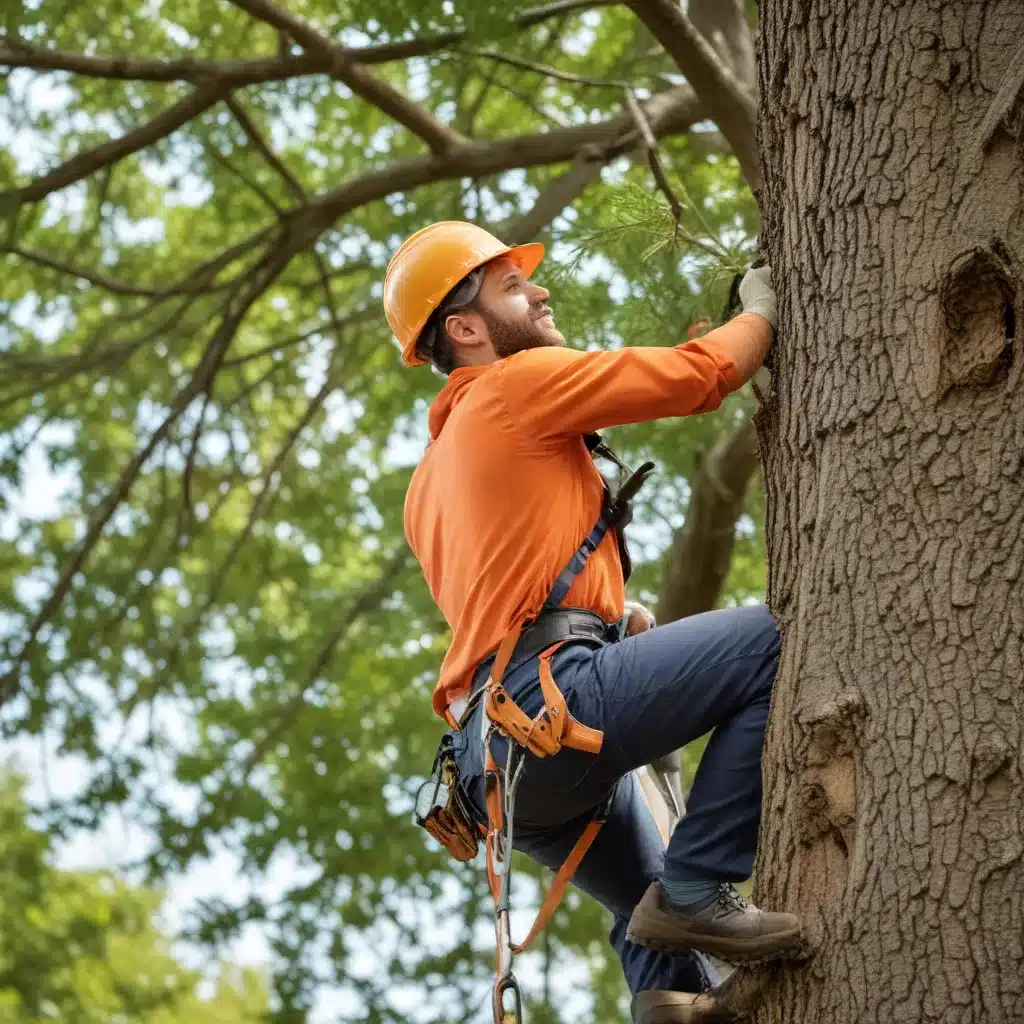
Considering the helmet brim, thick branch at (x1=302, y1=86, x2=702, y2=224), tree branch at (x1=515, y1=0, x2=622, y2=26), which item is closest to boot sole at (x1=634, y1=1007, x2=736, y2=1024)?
the helmet brim

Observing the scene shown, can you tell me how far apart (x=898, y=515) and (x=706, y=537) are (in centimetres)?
425

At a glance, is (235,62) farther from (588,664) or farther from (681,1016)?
(681,1016)

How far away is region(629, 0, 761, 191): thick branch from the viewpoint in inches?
186

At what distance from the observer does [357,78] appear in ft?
20.3

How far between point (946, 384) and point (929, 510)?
25 centimetres

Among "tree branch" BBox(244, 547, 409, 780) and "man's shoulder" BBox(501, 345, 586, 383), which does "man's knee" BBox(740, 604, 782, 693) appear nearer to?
"man's shoulder" BBox(501, 345, 586, 383)

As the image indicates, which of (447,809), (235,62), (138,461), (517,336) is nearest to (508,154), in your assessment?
(235,62)

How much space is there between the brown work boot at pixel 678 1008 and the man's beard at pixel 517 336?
4.93 ft

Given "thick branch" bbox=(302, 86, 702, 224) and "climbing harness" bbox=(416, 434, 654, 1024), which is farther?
"thick branch" bbox=(302, 86, 702, 224)

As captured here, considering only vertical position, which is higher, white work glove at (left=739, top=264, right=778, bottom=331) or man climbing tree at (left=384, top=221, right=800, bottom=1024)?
white work glove at (left=739, top=264, right=778, bottom=331)

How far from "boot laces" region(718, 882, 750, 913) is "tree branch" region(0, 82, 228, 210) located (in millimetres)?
4439

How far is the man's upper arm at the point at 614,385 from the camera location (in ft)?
10.2

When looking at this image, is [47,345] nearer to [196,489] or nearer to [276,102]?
[196,489]

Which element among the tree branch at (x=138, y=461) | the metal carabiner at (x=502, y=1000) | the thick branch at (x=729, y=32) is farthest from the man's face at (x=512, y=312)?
the tree branch at (x=138, y=461)
